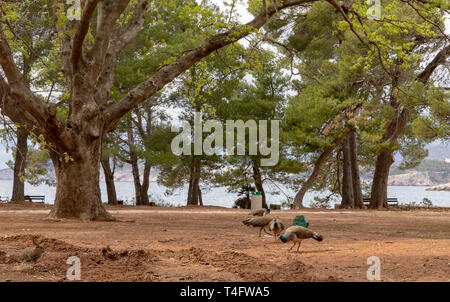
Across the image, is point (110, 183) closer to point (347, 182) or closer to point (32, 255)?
point (347, 182)

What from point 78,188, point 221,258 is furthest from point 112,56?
point 221,258

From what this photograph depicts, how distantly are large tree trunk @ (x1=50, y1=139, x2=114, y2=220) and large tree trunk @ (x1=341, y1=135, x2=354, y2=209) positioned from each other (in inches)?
593

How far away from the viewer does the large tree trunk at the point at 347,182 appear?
2345 cm

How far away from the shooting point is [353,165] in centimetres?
2402

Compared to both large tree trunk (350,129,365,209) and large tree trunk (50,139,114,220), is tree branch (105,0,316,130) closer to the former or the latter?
large tree trunk (50,139,114,220)

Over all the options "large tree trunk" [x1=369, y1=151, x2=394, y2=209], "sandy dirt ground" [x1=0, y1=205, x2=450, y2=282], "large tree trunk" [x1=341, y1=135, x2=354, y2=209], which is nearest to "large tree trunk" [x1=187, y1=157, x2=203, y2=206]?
"large tree trunk" [x1=341, y1=135, x2=354, y2=209]

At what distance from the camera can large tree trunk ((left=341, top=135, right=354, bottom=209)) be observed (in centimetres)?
2345

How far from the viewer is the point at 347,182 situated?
2378 cm

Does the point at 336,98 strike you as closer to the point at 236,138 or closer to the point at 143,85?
the point at 236,138

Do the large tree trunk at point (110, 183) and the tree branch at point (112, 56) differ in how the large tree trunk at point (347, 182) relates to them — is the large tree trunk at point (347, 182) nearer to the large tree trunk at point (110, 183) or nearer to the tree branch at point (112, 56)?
the large tree trunk at point (110, 183)

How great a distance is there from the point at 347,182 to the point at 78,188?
15819 millimetres
